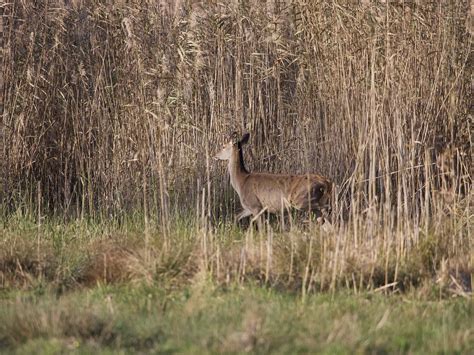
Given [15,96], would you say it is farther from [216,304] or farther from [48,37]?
[216,304]

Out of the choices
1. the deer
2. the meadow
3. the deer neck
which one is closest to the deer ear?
the deer

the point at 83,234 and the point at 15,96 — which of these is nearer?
the point at 83,234

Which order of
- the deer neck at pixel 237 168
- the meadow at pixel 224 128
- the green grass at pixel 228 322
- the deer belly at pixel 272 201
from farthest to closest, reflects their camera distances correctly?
the deer neck at pixel 237 168 → the deer belly at pixel 272 201 → the meadow at pixel 224 128 → the green grass at pixel 228 322

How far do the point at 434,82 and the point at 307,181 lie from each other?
1883 mm

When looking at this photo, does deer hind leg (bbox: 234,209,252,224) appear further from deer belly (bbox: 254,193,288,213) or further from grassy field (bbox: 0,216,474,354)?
grassy field (bbox: 0,216,474,354)

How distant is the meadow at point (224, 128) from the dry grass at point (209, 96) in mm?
23

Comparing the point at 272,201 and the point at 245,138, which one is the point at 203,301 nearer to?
the point at 272,201

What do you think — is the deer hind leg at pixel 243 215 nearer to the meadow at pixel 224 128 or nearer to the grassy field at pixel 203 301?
the meadow at pixel 224 128

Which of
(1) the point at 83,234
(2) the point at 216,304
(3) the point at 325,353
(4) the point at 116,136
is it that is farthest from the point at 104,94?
(3) the point at 325,353

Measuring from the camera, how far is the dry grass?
10.4m

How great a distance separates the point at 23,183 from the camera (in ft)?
36.0

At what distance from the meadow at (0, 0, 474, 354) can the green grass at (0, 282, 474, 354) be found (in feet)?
2.15

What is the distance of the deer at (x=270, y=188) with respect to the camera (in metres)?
9.79

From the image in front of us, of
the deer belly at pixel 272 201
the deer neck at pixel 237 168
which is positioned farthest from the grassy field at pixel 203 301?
the deer neck at pixel 237 168
